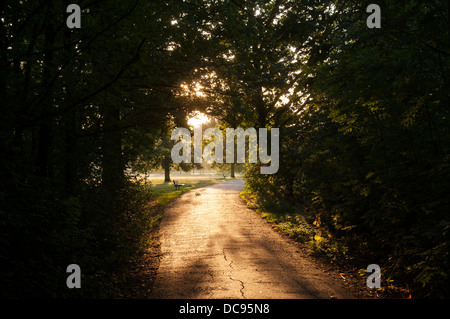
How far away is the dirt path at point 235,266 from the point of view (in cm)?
562

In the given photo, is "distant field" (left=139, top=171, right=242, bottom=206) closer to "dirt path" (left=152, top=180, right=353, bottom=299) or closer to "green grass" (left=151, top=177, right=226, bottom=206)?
"green grass" (left=151, top=177, right=226, bottom=206)

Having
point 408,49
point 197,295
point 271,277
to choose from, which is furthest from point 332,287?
point 408,49

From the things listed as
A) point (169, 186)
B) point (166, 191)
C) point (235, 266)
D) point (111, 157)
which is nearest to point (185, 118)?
point (111, 157)

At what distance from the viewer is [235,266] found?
23.2ft

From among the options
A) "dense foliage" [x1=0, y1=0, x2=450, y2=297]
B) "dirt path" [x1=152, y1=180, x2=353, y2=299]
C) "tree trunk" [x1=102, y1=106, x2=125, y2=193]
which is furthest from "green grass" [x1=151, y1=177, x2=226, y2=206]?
"tree trunk" [x1=102, y1=106, x2=125, y2=193]

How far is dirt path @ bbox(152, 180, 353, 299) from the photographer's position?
5.62 m

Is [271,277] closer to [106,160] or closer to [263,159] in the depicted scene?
[106,160]

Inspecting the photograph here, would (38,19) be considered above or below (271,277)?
above

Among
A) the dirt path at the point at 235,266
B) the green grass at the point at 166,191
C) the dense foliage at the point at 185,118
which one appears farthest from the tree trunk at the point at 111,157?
the green grass at the point at 166,191

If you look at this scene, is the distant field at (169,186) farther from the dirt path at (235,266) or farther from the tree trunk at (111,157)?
the dirt path at (235,266)

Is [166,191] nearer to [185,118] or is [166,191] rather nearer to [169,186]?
[169,186]
